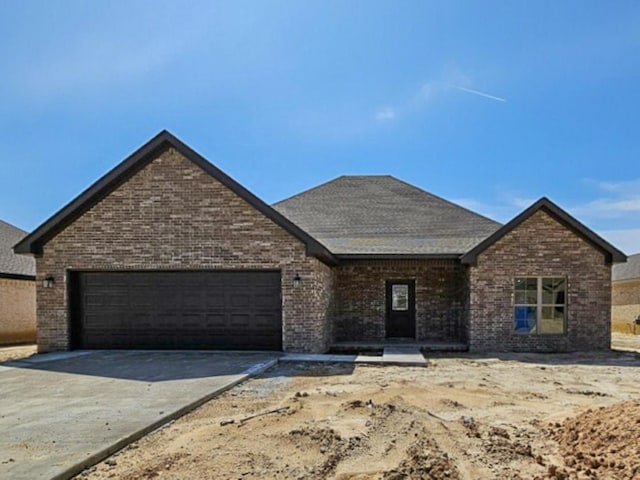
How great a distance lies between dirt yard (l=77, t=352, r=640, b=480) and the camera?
14.3 ft

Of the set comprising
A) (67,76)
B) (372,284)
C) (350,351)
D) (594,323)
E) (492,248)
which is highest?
(67,76)

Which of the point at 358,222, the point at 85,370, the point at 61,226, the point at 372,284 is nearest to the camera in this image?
the point at 85,370

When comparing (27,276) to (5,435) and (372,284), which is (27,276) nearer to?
(372,284)

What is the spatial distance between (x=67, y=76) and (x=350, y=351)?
33.0 feet

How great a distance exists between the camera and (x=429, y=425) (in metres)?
5.79

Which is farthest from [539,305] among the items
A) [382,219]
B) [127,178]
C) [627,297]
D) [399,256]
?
[627,297]

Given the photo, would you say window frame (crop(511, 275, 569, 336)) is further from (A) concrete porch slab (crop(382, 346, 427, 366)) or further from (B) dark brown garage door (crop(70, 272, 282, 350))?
(B) dark brown garage door (crop(70, 272, 282, 350))

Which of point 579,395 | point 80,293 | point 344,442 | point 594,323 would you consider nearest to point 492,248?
point 594,323

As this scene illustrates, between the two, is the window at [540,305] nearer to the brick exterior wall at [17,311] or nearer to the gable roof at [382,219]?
the gable roof at [382,219]

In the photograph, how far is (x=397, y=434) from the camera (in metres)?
5.41

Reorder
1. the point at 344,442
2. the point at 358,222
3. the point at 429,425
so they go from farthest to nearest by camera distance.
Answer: the point at 358,222, the point at 429,425, the point at 344,442

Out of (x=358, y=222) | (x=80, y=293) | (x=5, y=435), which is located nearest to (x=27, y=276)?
(x=80, y=293)

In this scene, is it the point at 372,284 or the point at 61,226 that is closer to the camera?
the point at 61,226

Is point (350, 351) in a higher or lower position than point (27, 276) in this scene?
lower
